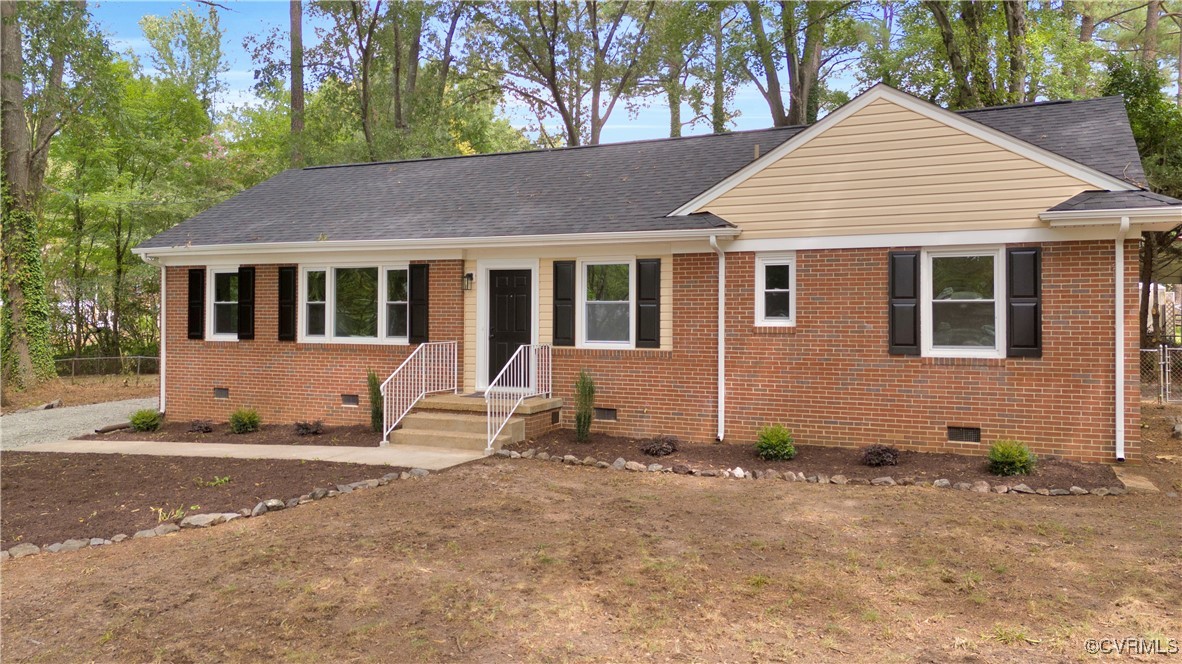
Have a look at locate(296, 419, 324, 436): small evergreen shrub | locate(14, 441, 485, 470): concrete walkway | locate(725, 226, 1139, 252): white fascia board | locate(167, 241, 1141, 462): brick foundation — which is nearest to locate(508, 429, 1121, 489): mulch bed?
locate(167, 241, 1141, 462): brick foundation

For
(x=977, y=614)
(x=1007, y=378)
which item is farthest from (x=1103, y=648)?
(x=1007, y=378)

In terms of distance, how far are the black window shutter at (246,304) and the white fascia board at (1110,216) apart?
453 inches

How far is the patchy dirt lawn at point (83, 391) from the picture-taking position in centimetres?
1572

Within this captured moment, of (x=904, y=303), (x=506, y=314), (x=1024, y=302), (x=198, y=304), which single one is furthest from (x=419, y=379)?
(x=1024, y=302)

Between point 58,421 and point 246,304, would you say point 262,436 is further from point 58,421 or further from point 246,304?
point 58,421

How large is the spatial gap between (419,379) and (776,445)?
5.24m

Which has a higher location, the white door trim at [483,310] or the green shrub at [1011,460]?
the white door trim at [483,310]

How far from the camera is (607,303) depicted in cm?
1048

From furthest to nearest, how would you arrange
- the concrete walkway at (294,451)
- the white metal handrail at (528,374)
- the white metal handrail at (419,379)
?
the white metal handrail at (419,379) → the white metal handrail at (528,374) → the concrete walkway at (294,451)

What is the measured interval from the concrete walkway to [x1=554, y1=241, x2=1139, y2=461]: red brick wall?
221cm

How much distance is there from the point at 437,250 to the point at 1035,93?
16.6 metres

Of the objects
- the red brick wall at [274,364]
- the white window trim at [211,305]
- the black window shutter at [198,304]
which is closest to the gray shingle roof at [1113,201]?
the red brick wall at [274,364]

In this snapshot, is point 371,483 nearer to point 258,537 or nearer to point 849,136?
point 258,537

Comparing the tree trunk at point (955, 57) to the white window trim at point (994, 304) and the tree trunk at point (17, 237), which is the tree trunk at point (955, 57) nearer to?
the white window trim at point (994, 304)
